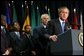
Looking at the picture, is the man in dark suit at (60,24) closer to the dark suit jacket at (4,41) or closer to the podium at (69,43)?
the podium at (69,43)

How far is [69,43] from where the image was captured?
7.39ft

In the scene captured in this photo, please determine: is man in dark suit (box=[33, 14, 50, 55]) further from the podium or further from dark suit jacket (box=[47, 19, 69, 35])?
the podium

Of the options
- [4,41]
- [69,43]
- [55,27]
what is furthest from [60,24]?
[4,41]

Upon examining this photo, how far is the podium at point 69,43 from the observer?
223cm

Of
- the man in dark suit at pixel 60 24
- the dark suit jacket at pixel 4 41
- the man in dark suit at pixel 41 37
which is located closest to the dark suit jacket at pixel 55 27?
the man in dark suit at pixel 60 24

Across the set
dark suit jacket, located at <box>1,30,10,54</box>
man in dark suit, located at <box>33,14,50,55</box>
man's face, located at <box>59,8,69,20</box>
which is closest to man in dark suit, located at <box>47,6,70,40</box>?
man's face, located at <box>59,8,69,20</box>

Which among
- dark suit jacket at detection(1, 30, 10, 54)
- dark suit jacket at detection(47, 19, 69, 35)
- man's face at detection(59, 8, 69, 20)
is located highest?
man's face at detection(59, 8, 69, 20)

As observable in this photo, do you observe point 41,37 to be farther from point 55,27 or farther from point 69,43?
point 69,43

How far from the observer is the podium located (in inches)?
87.9

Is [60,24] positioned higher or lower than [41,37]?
higher

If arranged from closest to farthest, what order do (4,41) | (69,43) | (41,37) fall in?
(69,43)
(4,41)
(41,37)

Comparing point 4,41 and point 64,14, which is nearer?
point 64,14

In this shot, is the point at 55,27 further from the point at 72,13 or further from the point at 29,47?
the point at 72,13

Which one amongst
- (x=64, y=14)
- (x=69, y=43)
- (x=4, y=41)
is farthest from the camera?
(x=4, y=41)
